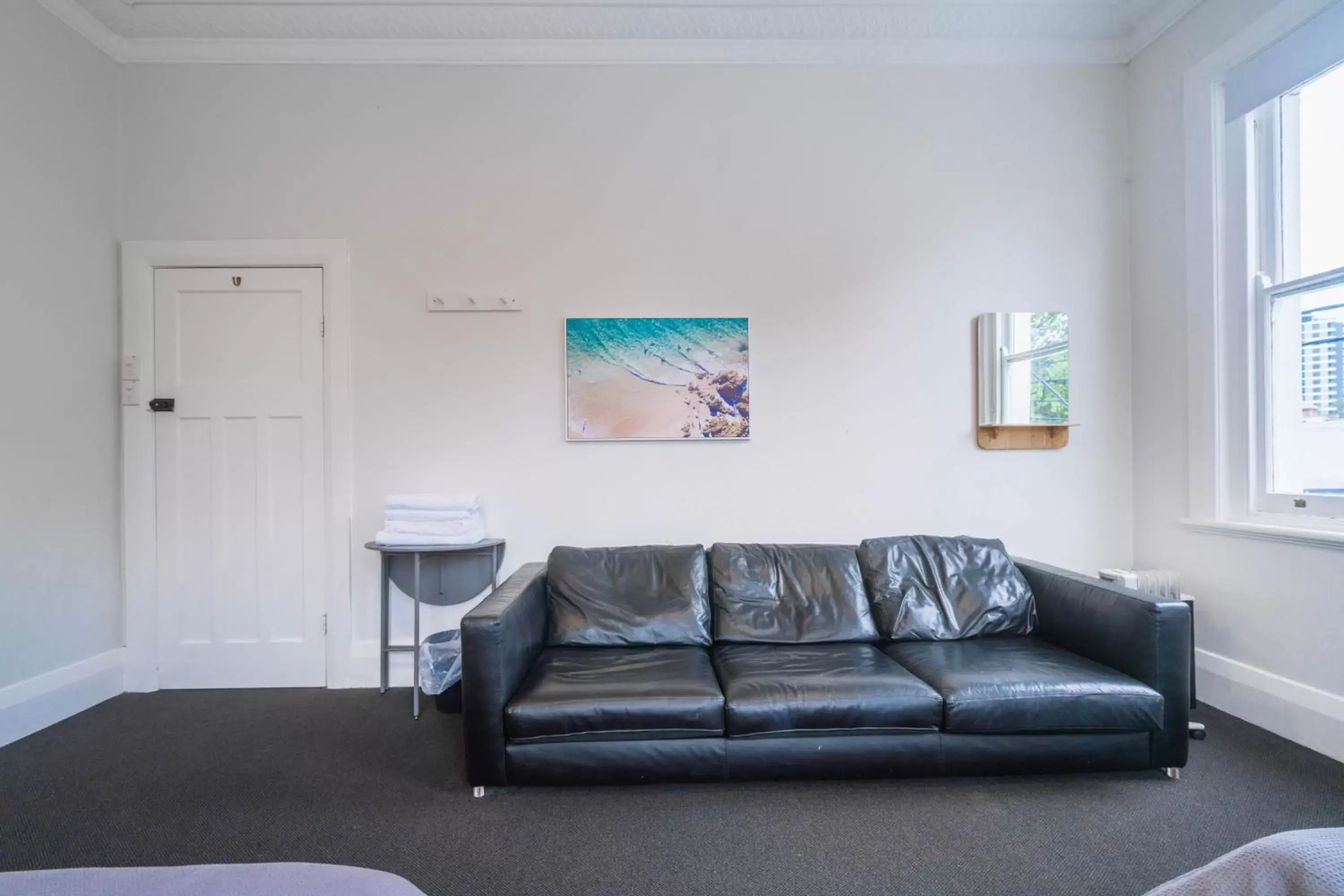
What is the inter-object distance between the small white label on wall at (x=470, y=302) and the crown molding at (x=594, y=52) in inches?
49.7

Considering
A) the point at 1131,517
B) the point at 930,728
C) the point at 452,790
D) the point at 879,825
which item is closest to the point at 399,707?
the point at 452,790

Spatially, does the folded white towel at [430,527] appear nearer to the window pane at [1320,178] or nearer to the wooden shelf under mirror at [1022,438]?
the wooden shelf under mirror at [1022,438]

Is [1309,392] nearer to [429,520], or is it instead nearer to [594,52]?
[594,52]

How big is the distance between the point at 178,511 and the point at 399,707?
1640 mm

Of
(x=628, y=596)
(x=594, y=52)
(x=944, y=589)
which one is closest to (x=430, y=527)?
(x=628, y=596)

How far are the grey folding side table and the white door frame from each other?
0.85ft

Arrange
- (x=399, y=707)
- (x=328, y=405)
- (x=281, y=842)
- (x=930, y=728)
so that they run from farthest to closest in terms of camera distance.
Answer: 1. (x=328, y=405)
2. (x=399, y=707)
3. (x=930, y=728)
4. (x=281, y=842)


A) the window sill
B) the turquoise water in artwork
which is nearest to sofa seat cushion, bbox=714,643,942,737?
the turquoise water in artwork

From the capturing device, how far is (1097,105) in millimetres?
3094

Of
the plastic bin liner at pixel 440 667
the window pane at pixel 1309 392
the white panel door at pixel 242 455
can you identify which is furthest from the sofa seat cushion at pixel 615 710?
the window pane at pixel 1309 392

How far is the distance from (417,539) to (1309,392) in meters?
4.08

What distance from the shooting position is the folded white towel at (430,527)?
2.74 metres

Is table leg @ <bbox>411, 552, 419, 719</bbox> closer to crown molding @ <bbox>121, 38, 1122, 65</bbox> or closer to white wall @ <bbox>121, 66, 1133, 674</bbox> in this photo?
white wall @ <bbox>121, 66, 1133, 674</bbox>

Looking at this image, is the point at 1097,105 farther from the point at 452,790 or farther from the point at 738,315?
the point at 452,790
